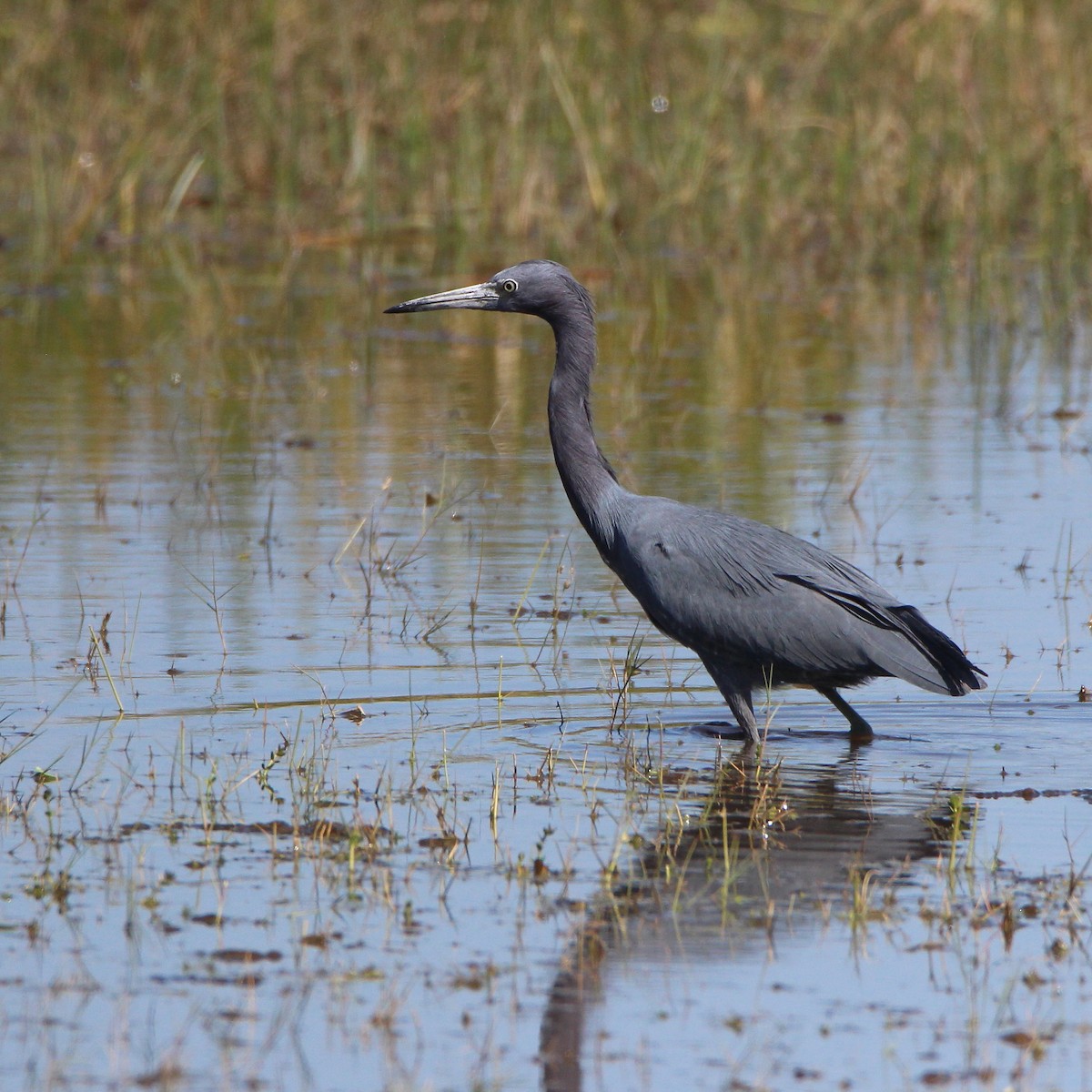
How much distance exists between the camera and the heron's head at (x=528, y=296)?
8.08 metres

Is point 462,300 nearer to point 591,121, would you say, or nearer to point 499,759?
point 499,759

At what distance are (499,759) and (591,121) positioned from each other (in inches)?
459

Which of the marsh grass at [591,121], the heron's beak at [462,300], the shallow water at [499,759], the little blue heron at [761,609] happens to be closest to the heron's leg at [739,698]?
the little blue heron at [761,609]

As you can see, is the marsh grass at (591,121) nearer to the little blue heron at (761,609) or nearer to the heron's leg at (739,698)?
the little blue heron at (761,609)

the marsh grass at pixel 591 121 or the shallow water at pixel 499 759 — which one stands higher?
the marsh grass at pixel 591 121

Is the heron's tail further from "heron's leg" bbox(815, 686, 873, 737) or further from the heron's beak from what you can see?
the heron's beak

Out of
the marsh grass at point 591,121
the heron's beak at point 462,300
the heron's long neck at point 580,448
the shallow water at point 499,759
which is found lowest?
the shallow water at point 499,759

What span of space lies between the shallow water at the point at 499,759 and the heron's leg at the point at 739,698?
0.13m

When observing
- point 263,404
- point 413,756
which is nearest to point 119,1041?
point 413,756

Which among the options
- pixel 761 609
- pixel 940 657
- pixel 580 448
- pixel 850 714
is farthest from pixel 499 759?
pixel 940 657

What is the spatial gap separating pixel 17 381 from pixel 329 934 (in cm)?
878

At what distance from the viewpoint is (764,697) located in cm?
793

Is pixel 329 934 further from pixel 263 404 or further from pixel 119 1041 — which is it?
pixel 263 404

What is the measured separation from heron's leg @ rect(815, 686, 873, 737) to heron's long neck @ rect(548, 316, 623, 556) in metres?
0.94
